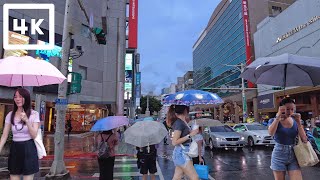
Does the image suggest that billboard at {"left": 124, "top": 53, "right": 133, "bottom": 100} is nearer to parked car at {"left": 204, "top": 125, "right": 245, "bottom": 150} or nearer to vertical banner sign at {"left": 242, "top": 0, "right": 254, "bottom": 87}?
vertical banner sign at {"left": 242, "top": 0, "right": 254, "bottom": 87}

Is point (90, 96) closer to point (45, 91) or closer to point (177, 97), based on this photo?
point (45, 91)

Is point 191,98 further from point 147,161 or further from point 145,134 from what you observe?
point 145,134

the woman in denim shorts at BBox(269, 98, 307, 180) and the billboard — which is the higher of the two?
the billboard

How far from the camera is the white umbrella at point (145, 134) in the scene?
6.43m

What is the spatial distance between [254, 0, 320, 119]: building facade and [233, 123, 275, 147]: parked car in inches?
697

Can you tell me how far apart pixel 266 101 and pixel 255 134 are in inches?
1185

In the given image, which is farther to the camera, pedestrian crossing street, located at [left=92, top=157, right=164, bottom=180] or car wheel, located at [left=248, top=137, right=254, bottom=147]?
car wheel, located at [left=248, top=137, right=254, bottom=147]

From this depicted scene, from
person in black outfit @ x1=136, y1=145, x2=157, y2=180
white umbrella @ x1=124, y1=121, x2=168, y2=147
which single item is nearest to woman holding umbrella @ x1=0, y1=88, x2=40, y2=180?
white umbrella @ x1=124, y1=121, x2=168, y2=147

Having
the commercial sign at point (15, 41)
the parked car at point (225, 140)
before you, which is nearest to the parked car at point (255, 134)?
the parked car at point (225, 140)

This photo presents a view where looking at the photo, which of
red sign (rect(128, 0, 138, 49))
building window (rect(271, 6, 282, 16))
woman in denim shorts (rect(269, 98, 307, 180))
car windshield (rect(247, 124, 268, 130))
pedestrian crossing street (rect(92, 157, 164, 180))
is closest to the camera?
woman in denim shorts (rect(269, 98, 307, 180))

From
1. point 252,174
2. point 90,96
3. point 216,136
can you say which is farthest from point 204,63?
point 252,174

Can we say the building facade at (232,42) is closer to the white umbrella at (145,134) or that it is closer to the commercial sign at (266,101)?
Answer: the commercial sign at (266,101)

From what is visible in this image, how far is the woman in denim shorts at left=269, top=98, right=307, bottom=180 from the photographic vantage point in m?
4.81

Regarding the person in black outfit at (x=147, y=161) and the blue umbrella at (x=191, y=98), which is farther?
the blue umbrella at (x=191, y=98)
